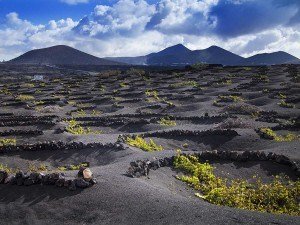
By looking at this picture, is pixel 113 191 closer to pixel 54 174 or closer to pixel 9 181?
pixel 54 174

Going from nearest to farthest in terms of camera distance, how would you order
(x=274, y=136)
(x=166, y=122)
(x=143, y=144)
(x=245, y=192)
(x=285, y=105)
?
(x=245, y=192) → (x=143, y=144) → (x=274, y=136) → (x=166, y=122) → (x=285, y=105)

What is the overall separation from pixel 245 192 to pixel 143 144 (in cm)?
703

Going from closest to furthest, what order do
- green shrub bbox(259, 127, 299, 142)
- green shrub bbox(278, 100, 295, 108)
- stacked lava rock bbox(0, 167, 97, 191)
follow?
stacked lava rock bbox(0, 167, 97, 191) < green shrub bbox(259, 127, 299, 142) < green shrub bbox(278, 100, 295, 108)

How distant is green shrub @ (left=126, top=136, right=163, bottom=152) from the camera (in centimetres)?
1766

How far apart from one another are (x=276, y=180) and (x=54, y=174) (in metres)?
7.16

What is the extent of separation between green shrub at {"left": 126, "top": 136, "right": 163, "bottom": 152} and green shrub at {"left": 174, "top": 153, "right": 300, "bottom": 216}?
12.6 ft

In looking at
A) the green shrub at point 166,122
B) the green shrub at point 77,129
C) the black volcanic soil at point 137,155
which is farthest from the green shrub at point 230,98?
the green shrub at point 77,129

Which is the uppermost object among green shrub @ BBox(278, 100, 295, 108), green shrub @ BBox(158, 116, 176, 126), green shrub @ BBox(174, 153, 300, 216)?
green shrub @ BBox(278, 100, 295, 108)

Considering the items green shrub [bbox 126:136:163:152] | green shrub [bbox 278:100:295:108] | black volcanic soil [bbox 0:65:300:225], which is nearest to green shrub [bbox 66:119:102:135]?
black volcanic soil [bbox 0:65:300:225]

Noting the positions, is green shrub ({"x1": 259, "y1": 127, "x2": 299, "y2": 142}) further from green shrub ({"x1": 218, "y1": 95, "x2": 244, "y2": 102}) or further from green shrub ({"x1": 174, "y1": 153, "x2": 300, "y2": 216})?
green shrub ({"x1": 218, "y1": 95, "x2": 244, "y2": 102})

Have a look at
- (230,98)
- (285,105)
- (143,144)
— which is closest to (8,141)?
(143,144)

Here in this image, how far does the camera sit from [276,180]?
45.3 feet

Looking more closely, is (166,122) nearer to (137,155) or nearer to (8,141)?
(8,141)

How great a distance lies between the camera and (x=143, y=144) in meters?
18.1
